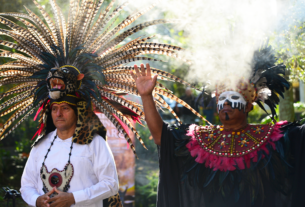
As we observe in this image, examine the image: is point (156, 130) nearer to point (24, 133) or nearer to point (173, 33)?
point (173, 33)

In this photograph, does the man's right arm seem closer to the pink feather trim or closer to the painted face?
the pink feather trim

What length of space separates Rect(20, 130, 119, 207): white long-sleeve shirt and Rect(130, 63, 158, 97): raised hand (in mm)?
543

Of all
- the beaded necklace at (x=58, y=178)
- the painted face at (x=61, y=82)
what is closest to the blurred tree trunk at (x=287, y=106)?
the painted face at (x=61, y=82)

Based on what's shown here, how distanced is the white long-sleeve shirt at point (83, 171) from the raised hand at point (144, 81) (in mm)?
543

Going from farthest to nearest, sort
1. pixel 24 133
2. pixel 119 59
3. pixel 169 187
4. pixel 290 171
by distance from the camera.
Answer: pixel 24 133 < pixel 119 59 < pixel 169 187 < pixel 290 171

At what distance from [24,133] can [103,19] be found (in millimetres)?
7315

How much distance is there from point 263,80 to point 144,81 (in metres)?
1.03

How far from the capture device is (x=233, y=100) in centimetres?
268

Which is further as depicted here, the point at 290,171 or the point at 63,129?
the point at 63,129

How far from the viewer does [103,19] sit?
3.04 metres

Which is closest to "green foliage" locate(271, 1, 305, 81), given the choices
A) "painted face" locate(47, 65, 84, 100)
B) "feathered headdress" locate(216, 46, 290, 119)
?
"feathered headdress" locate(216, 46, 290, 119)

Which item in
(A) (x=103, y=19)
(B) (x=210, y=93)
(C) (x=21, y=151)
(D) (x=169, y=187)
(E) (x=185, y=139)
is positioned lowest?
(C) (x=21, y=151)

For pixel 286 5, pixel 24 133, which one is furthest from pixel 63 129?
pixel 24 133

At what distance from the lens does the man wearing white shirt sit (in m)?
2.51
